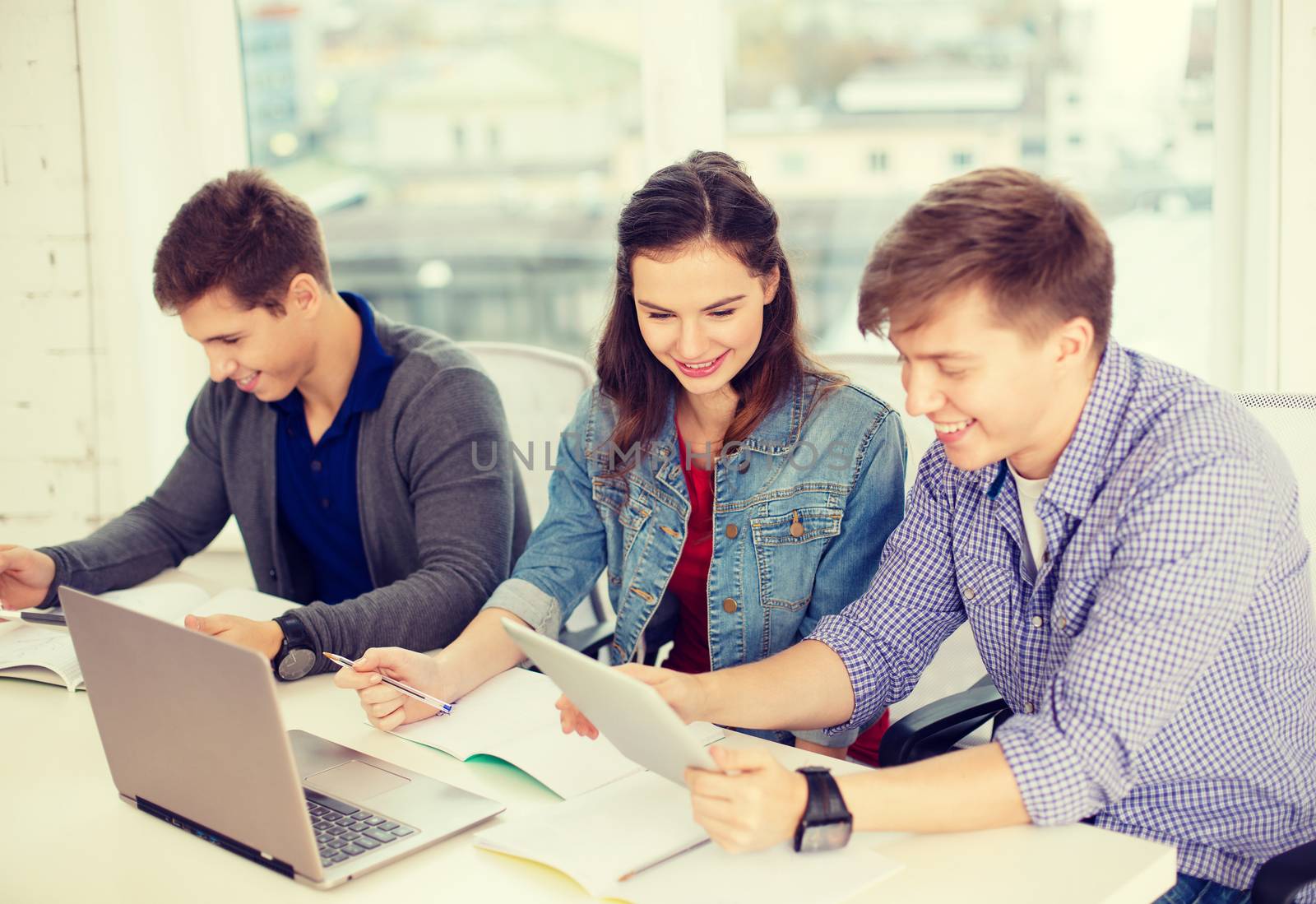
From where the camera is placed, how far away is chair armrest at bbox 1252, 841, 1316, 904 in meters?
1.02

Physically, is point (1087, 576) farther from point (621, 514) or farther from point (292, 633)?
point (292, 633)

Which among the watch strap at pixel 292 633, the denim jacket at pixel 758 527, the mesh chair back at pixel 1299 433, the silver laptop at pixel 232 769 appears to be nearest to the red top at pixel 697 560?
the denim jacket at pixel 758 527

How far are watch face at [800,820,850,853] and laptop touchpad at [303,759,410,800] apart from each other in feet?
1.37

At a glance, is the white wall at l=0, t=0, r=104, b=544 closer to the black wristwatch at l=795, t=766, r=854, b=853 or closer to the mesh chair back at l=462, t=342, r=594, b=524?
the mesh chair back at l=462, t=342, r=594, b=524

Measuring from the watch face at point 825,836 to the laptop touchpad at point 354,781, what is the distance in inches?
16.4

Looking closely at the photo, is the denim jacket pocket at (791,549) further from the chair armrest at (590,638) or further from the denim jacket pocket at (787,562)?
the chair armrest at (590,638)

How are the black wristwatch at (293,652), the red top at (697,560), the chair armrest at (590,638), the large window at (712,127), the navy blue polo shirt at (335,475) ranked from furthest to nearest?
the large window at (712,127)
the navy blue polo shirt at (335,475)
the chair armrest at (590,638)
the red top at (697,560)
the black wristwatch at (293,652)

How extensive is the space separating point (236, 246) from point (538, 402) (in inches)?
23.3

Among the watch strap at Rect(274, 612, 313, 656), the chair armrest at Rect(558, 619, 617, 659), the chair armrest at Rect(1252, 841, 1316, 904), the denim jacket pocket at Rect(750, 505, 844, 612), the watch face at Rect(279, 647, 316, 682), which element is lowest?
the chair armrest at Rect(558, 619, 617, 659)

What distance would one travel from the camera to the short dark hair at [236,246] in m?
1.79

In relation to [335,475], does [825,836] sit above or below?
below

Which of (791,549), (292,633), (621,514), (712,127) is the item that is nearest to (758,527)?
(791,549)

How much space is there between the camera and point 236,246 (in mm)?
1806

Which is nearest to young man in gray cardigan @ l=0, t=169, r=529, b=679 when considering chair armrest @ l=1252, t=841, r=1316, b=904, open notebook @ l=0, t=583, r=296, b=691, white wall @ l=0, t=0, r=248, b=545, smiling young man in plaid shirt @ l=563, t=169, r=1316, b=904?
open notebook @ l=0, t=583, r=296, b=691
